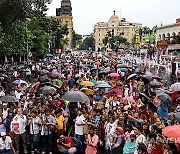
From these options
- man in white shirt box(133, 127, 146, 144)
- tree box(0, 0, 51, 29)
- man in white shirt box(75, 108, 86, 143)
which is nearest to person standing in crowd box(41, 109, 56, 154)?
man in white shirt box(75, 108, 86, 143)

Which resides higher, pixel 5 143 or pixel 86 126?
pixel 86 126

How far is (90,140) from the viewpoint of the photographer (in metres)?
9.73

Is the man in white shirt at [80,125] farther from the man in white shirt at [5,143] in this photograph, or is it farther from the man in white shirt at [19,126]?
the man in white shirt at [5,143]

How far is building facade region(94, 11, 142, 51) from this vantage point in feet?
590

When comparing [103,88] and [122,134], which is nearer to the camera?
[122,134]

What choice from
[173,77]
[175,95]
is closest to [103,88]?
[175,95]

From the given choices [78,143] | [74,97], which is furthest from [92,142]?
[74,97]

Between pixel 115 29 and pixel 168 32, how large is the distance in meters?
104

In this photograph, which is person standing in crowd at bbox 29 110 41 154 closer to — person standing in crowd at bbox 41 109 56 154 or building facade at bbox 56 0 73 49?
person standing in crowd at bbox 41 109 56 154

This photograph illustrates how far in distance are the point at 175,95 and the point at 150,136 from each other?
616cm

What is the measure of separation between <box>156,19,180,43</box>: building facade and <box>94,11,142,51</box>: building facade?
9235 cm

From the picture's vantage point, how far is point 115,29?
7141 inches

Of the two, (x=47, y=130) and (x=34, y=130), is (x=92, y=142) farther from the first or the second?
(x=34, y=130)

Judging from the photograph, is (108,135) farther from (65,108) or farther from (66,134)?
(65,108)
